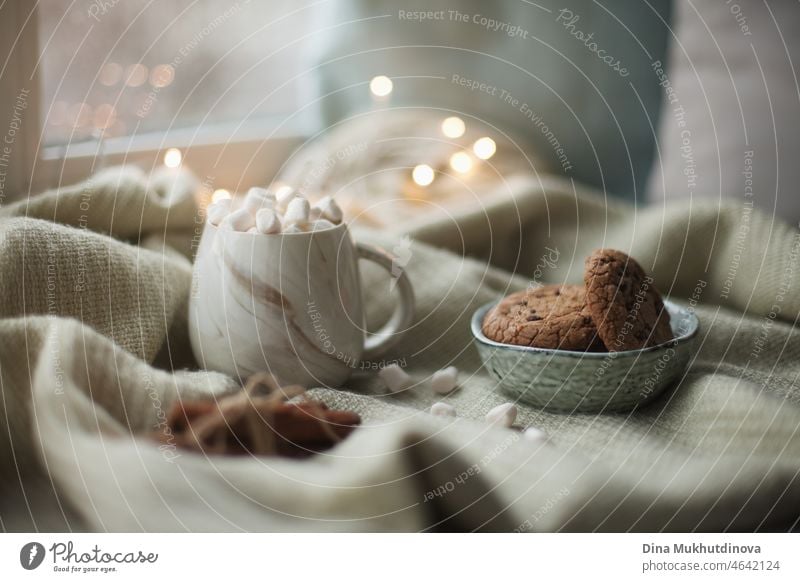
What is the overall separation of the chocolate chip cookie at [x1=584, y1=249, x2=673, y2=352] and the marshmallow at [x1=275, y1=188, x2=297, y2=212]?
14 centimetres

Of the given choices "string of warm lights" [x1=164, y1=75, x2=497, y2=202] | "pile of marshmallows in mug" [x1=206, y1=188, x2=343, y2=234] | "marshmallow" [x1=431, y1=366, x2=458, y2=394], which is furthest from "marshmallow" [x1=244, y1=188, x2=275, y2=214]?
"string of warm lights" [x1=164, y1=75, x2=497, y2=202]

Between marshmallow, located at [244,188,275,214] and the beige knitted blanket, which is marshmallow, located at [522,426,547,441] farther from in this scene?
marshmallow, located at [244,188,275,214]

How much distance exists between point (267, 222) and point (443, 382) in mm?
115

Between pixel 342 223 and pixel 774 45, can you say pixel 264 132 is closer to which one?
pixel 342 223

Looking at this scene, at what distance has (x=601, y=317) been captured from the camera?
0.30 meters

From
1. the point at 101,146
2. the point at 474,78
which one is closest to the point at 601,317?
the point at 101,146

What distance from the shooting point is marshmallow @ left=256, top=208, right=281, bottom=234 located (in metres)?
0.32

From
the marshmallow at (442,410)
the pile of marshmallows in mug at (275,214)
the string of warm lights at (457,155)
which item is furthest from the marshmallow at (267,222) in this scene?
the string of warm lights at (457,155)

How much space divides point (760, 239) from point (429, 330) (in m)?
0.20

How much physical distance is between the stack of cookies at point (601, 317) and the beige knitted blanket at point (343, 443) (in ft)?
0.11

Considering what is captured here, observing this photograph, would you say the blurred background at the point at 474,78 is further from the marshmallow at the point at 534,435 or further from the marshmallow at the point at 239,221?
the marshmallow at the point at 534,435

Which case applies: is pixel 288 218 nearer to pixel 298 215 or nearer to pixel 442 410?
pixel 298 215

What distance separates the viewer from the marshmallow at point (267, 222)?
32cm
